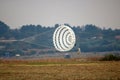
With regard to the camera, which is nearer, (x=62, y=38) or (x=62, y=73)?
(x=62, y=73)

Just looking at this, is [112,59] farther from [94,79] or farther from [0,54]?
[0,54]

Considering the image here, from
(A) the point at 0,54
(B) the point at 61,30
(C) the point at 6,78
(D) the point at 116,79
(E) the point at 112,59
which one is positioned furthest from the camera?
(A) the point at 0,54

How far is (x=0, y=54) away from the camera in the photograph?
198 meters

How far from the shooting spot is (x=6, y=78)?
35.7 metres

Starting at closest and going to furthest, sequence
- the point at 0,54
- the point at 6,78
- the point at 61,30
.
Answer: the point at 6,78 < the point at 61,30 < the point at 0,54

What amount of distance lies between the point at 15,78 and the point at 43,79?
3.17 metres

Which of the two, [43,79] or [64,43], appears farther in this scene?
[64,43]

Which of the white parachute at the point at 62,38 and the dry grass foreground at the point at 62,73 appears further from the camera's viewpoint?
the white parachute at the point at 62,38

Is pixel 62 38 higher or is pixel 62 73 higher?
pixel 62 38

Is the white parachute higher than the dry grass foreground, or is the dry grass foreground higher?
the white parachute

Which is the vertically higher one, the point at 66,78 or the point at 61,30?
the point at 61,30

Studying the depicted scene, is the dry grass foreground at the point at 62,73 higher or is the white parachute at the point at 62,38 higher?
the white parachute at the point at 62,38

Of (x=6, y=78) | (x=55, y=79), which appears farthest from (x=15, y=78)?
(x=55, y=79)

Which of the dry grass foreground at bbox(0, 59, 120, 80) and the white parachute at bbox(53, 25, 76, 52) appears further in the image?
the white parachute at bbox(53, 25, 76, 52)
